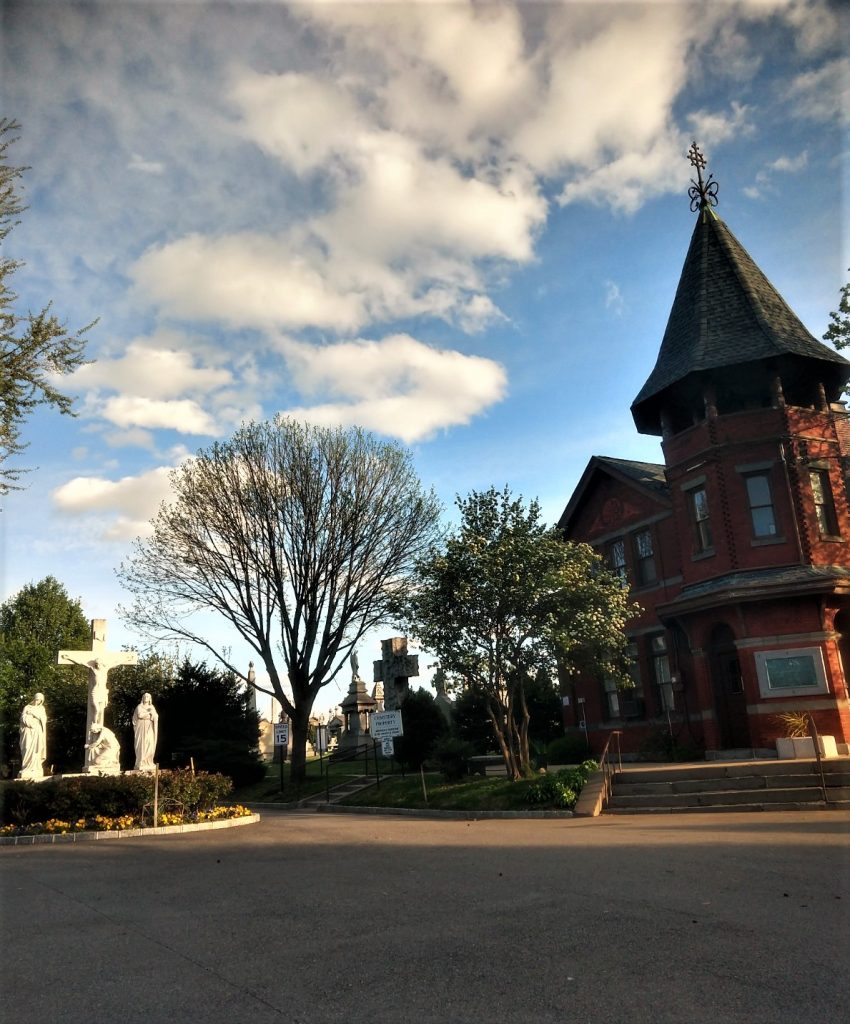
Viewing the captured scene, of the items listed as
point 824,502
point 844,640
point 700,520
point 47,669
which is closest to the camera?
point 844,640

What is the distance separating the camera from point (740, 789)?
15.2 m

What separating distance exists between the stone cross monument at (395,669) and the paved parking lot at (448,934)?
1513cm

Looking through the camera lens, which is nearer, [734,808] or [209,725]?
[734,808]

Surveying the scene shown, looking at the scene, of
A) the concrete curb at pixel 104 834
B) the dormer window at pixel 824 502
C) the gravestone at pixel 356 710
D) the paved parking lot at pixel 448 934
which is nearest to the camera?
the paved parking lot at pixel 448 934

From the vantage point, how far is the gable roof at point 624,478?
24250 mm

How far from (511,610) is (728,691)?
6670 mm

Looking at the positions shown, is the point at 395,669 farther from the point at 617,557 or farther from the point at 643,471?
the point at 643,471

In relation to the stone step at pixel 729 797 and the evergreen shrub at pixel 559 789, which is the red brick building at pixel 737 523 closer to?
the stone step at pixel 729 797

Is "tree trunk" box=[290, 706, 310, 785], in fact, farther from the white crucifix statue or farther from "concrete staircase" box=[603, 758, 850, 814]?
"concrete staircase" box=[603, 758, 850, 814]

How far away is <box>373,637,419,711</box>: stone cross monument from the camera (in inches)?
1036

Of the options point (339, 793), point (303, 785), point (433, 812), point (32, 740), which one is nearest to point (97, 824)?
point (32, 740)

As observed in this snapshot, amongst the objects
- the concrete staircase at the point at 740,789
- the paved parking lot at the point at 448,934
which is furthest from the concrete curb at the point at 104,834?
the concrete staircase at the point at 740,789

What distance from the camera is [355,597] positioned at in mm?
26703

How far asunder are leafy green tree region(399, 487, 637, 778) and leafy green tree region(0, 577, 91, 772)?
21.9m
